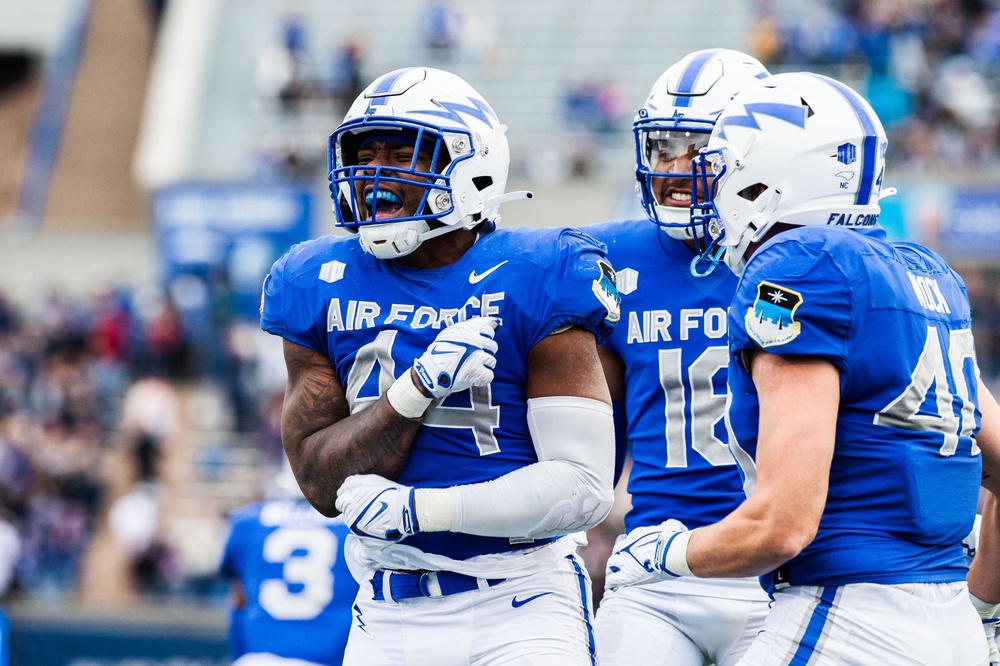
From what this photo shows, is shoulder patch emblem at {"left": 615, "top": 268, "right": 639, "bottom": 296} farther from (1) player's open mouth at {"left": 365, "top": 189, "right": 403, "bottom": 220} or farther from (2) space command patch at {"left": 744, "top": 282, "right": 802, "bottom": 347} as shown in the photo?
(2) space command patch at {"left": 744, "top": 282, "right": 802, "bottom": 347}

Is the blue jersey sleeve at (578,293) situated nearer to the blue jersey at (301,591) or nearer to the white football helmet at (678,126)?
the white football helmet at (678,126)

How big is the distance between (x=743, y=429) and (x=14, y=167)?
24.2 m

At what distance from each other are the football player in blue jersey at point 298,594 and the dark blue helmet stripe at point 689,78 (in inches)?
89.4

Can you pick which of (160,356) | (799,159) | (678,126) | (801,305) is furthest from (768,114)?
(160,356)

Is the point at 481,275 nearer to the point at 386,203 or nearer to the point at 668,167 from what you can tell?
the point at 386,203

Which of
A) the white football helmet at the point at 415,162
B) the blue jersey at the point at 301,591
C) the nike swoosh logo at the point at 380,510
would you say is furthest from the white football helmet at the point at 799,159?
the blue jersey at the point at 301,591

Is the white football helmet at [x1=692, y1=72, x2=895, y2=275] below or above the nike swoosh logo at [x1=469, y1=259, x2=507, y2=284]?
above

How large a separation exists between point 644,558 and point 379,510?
2.03 feet

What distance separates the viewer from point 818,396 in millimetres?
2750

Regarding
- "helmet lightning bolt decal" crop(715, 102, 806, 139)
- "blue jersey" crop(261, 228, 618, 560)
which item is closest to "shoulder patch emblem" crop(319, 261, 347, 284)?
"blue jersey" crop(261, 228, 618, 560)

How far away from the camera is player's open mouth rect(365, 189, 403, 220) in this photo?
3.46 meters

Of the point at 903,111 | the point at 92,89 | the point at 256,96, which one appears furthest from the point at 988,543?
the point at 92,89

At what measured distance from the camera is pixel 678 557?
2.97 m

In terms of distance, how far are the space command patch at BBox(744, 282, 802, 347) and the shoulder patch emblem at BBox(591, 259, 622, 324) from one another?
1.89ft
